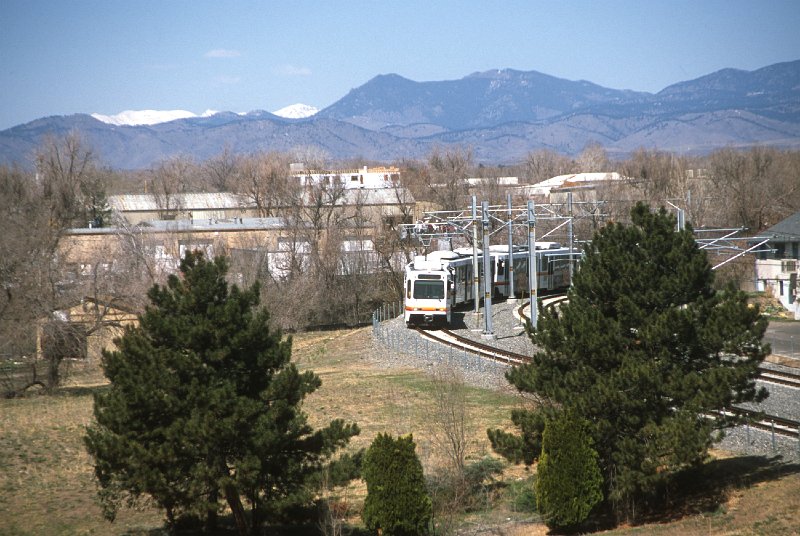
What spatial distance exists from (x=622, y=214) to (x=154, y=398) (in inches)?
2116

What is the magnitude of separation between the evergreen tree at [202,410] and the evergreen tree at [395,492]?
1.40 metres

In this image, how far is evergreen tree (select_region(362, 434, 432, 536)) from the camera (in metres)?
15.4

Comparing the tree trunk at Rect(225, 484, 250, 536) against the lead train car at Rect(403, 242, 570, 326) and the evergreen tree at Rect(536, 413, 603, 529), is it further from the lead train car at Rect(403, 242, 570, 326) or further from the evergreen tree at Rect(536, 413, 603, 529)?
the lead train car at Rect(403, 242, 570, 326)

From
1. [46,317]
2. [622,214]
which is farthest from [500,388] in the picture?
[622,214]

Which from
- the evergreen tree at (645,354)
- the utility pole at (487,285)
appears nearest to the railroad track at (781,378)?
the evergreen tree at (645,354)

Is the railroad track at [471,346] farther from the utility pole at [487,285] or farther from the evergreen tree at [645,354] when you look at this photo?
the evergreen tree at [645,354]

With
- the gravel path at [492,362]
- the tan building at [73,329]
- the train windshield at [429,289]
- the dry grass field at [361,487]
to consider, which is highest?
the train windshield at [429,289]

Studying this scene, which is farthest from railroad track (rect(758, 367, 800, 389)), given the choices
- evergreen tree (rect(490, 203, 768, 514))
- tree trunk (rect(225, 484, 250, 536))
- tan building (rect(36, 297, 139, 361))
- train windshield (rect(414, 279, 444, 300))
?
tan building (rect(36, 297, 139, 361))

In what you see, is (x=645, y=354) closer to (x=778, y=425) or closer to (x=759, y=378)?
(x=778, y=425)

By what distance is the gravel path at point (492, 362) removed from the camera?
67.1 feet

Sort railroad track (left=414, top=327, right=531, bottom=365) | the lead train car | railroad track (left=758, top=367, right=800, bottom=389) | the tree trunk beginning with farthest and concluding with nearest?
the lead train car, railroad track (left=414, top=327, right=531, bottom=365), railroad track (left=758, top=367, right=800, bottom=389), the tree trunk

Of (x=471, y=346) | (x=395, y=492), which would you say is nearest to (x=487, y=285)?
(x=471, y=346)

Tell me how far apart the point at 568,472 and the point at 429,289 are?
78.1ft

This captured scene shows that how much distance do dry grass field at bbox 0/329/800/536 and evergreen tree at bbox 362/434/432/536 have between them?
6.79 feet
